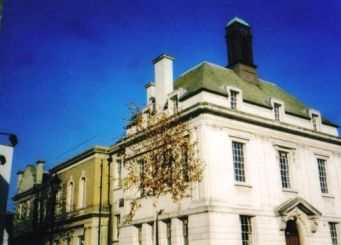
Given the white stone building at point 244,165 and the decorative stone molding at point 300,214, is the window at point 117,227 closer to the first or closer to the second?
the white stone building at point 244,165

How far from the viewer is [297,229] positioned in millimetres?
25812

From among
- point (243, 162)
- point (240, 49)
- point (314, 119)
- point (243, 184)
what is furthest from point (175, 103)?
point (314, 119)

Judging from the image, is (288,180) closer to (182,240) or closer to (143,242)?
(182,240)

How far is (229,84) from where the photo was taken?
2725 cm

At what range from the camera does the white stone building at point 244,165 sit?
2288 centimetres

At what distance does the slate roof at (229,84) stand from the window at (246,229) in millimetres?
7605

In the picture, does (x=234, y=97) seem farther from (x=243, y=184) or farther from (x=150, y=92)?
(x=150, y=92)

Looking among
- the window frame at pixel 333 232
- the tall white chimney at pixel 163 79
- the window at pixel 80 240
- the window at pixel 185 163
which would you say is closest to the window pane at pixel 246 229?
the window at pixel 185 163

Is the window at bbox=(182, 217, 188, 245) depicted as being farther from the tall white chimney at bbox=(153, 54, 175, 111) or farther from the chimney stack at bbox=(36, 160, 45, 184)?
the chimney stack at bbox=(36, 160, 45, 184)

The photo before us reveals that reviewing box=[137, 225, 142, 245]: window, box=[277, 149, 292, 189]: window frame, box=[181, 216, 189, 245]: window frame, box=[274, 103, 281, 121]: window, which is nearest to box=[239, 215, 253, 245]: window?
box=[181, 216, 189, 245]: window frame

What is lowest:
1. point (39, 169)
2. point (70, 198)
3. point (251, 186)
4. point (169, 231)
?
point (169, 231)

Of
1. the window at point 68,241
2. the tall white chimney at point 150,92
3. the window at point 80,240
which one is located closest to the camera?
the tall white chimney at point 150,92

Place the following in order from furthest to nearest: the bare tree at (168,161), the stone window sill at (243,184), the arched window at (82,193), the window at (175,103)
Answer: the arched window at (82,193)
the window at (175,103)
the stone window sill at (243,184)
the bare tree at (168,161)

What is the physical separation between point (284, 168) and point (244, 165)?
12.7ft
